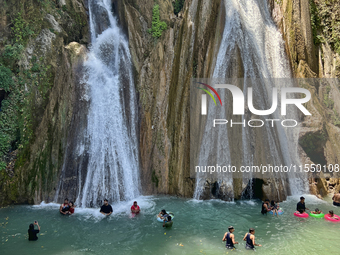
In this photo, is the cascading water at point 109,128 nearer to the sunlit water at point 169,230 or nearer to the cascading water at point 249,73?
the sunlit water at point 169,230

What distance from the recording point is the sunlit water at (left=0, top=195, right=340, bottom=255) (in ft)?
32.3

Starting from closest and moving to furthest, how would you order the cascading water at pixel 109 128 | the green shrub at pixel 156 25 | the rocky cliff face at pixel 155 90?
the cascading water at pixel 109 128 < the rocky cliff face at pixel 155 90 < the green shrub at pixel 156 25

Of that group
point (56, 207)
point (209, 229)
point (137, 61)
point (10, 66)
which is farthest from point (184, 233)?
point (10, 66)

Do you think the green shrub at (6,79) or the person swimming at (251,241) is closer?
the person swimming at (251,241)

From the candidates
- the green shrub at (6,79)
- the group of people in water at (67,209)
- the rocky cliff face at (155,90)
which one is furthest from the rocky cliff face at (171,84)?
the green shrub at (6,79)

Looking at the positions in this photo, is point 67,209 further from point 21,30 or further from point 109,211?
point 21,30

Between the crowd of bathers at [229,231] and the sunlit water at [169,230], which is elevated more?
the crowd of bathers at [229,231]

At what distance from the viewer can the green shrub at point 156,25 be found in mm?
20734

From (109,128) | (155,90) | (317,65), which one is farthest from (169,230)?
(317,65)

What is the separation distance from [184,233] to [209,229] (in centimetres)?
121

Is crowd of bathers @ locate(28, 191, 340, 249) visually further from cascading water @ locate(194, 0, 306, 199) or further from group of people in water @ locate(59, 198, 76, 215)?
cascading water @ locate(194, 0, 306, 199)

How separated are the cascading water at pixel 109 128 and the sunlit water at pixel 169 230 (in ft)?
4.87

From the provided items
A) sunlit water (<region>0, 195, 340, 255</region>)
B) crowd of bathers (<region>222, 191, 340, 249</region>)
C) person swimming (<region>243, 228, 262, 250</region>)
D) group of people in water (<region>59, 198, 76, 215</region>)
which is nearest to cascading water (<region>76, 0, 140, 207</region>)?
group of people in water (<region>59, 198, 76, 215</region>)

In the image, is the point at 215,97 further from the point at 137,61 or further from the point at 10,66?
the point at 10,66
